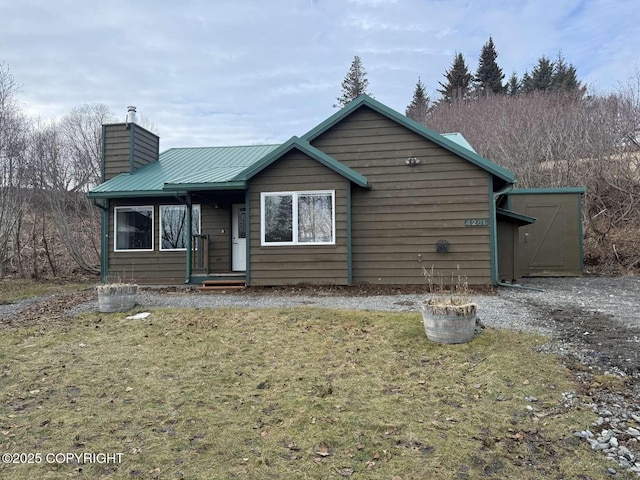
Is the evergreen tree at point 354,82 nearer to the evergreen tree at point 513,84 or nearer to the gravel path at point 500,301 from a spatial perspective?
the evergreen tree at point 513,84

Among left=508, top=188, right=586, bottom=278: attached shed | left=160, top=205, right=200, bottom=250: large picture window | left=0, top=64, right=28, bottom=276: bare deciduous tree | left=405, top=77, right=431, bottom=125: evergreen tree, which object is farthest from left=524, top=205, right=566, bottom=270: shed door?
left=405, top=77, right=431, bottom=125: evergreen tree

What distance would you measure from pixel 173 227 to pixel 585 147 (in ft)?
56.6

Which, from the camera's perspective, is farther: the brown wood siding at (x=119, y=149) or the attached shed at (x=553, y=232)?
the brown wood siding at (x=119, y=149)

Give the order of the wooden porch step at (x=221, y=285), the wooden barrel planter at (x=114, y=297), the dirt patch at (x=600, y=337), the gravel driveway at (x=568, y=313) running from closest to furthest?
the gravel driveway at (x=568, y=313) < the dirt patch at (x=600, y=337) < the wooden barrel planter at (x=114, y=297) < the wooden porch step at (x=221, y=285)

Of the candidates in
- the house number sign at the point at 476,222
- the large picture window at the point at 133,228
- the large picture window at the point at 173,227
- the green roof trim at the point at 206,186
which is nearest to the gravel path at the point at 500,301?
the house number sign at the point at 476,222

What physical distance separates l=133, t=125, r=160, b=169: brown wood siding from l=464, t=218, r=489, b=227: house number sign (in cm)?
1013

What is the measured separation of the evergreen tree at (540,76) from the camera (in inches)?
1313

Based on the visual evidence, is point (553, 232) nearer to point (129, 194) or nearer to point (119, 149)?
point (129, 194)

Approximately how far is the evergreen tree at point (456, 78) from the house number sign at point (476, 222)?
30948 millimetres

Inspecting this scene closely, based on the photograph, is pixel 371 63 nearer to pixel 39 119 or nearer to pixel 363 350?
pixel 39 119

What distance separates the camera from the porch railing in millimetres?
11403

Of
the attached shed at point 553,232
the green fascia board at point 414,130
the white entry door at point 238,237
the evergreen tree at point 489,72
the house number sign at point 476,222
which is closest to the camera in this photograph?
the green fascia board at point 414,130

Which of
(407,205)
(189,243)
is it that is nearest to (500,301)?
(407,205)

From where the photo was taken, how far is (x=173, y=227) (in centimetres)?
1195
